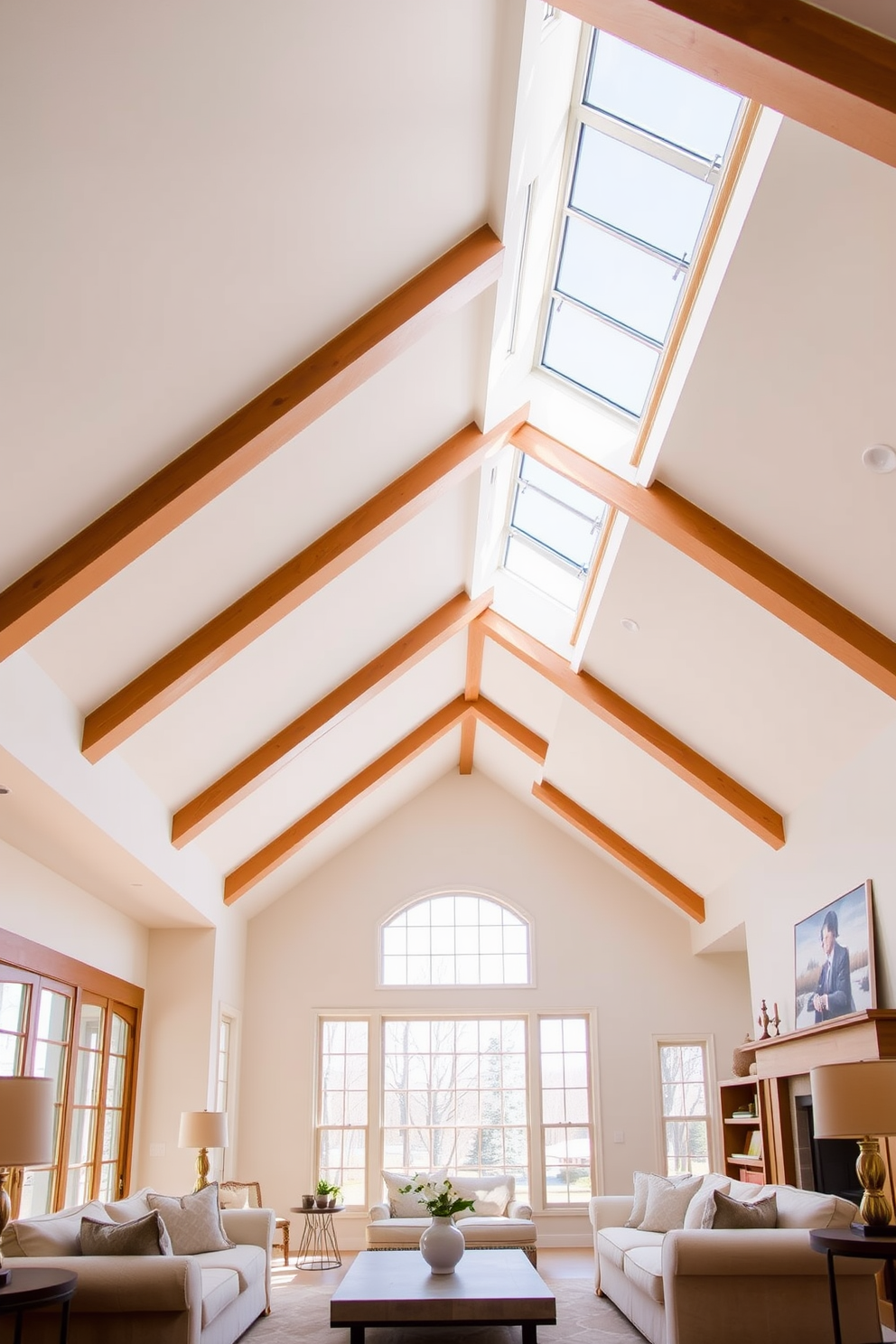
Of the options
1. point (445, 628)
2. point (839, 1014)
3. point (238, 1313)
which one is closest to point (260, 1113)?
point (238, 1313)

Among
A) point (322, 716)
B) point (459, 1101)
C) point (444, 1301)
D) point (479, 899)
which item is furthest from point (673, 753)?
point (459, 1101)

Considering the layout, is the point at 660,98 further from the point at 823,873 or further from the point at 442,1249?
the point at 442,1249

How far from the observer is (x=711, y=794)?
7.93m

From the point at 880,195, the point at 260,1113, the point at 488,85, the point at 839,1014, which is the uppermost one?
the point at 488,85

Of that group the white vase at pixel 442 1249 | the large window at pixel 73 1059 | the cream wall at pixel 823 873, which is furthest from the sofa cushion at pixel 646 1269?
the large window at pixel 73 1059

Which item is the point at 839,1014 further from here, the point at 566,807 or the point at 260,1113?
the point at 260,1113

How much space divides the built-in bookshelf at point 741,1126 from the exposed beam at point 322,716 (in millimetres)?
4089

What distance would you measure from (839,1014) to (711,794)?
1855mm

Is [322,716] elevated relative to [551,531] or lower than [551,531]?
lower

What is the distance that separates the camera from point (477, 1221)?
849 centimetres

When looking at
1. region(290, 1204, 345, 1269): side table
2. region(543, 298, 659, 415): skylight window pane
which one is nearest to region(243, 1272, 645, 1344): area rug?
region(290, 1204, 345, 1269): side table

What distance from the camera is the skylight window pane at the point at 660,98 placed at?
Result: 418 centimetres

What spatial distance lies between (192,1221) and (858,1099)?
13.1 feet

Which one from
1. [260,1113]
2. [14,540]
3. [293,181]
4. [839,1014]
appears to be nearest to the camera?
[293,181]
